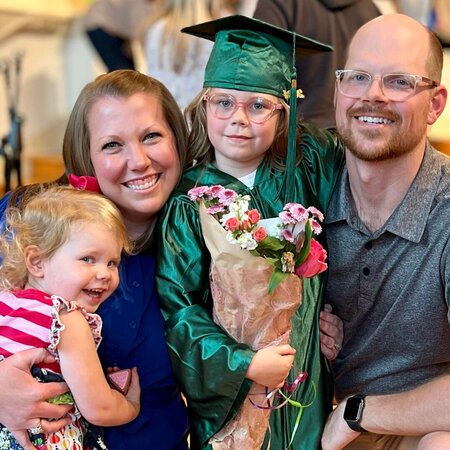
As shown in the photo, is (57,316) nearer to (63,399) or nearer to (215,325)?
(63,399)

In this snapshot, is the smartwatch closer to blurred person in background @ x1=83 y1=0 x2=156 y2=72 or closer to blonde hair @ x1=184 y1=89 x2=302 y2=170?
blonde hair @ x1=184 y1=89 x2=302 y2=170

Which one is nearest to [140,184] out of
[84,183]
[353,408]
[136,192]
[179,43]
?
[136,192]

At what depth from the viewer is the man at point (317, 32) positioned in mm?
→ 2848

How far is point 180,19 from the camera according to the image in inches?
127

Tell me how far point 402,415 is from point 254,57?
945 mm

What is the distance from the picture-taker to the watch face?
2.07 meters

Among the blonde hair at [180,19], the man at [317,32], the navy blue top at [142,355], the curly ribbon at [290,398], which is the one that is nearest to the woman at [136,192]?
the navy blue top at [142,355]

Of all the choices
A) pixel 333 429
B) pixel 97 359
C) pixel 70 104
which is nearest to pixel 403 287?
pixel 333 429

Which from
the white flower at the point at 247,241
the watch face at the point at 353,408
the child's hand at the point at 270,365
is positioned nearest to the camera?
the white flower at the point at 247,241

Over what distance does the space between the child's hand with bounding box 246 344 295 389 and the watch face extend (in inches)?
11.0

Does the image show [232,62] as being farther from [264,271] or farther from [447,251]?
[447,251]

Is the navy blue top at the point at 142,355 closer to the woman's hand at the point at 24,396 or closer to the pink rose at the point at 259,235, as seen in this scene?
the woman's hand at the point at 24,396

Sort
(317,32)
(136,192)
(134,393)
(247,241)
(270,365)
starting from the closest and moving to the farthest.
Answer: (247,241) → (270,365) → (134,393) → (136,192) → (317,32)

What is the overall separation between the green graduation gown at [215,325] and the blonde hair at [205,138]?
3 cm
